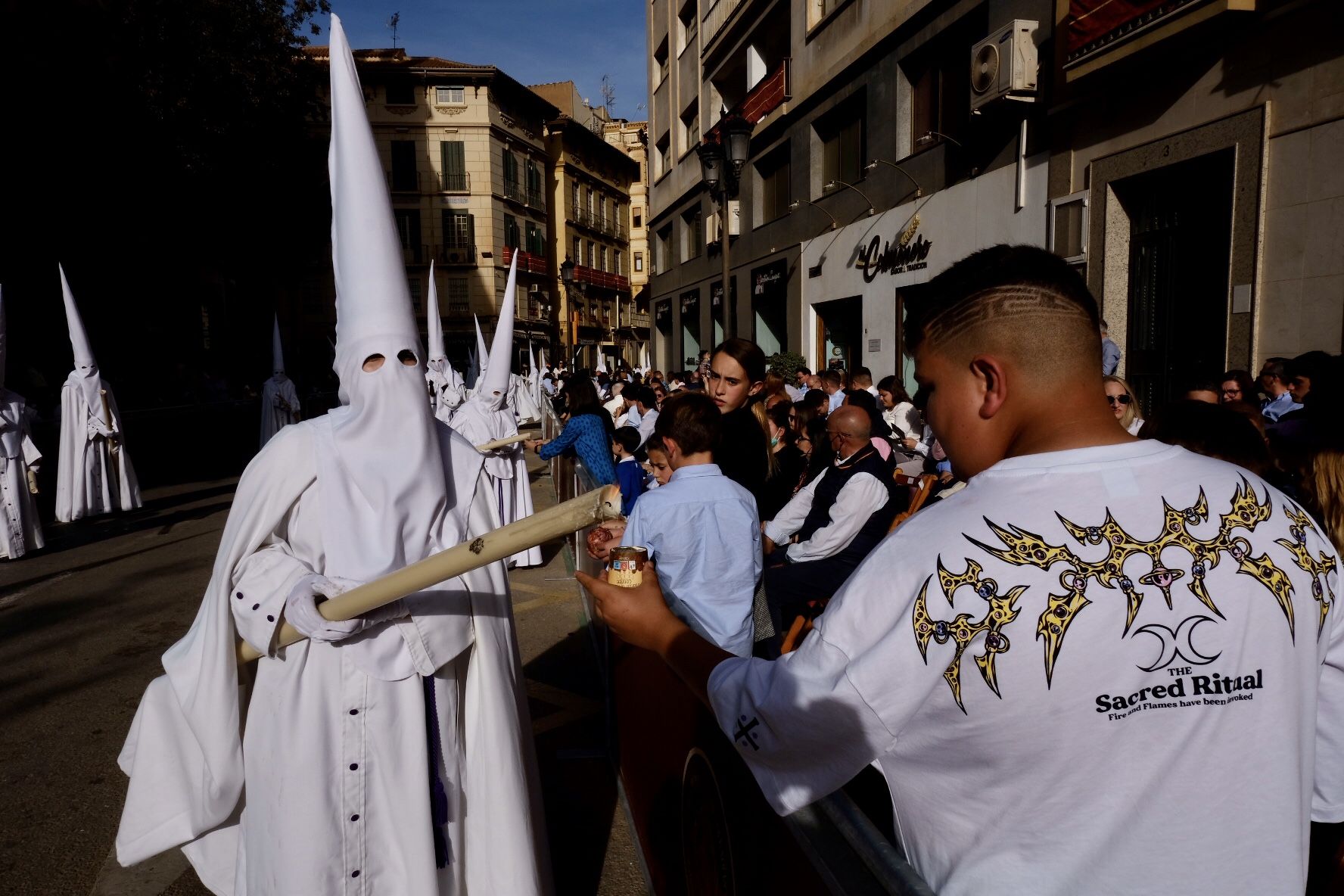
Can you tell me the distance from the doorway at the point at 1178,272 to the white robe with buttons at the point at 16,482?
12.8 meters

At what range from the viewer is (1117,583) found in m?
1.04

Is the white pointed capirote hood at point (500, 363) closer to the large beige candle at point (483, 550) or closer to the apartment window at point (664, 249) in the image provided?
the large beige candle at point (483, 550)

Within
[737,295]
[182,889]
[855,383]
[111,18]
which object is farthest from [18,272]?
[182,889]

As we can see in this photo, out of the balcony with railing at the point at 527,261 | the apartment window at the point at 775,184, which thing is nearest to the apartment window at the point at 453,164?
the balcony with railing at the point at 527,261

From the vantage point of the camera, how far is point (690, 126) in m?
28.2

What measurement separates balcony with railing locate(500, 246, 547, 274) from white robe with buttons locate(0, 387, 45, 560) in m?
36.5

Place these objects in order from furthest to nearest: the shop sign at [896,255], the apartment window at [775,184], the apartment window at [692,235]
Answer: the apartment window at [692,235], the apartment window at [775,184], the shop sign at [896,255]

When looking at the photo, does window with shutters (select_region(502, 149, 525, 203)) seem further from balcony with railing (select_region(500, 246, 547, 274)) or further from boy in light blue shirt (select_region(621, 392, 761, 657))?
boy in light blue shirt (select_region(621, 392, 761, 657))

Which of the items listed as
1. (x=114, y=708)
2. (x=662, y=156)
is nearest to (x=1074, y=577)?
(x=114, y=708)

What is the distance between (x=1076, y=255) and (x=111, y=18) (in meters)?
21.9

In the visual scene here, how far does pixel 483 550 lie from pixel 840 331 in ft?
56.8

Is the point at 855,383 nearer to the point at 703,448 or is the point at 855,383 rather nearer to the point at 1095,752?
the point at 703,448

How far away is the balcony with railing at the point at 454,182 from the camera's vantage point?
45.0 meters

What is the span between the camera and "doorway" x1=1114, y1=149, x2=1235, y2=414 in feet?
29.9
